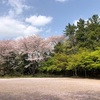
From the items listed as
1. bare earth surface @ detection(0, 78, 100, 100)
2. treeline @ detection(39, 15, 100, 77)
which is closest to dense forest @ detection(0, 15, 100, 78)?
treeline @ detection(39, 15, 100, 77)

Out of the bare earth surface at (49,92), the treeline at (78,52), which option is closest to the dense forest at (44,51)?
the treeline at (78,52)

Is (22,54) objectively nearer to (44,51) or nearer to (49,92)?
(44,51)

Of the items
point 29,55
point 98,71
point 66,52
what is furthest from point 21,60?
point 98,71

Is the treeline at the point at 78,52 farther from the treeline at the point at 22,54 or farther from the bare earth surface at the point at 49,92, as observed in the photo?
the bare earth surface at the point at 49,92

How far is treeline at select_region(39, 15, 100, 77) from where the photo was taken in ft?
105

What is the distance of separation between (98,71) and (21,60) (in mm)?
14080

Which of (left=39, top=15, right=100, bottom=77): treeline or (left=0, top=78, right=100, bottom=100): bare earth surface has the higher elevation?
(left=39, top=15, right=100, bottom=77): treeline

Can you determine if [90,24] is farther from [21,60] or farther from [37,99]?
[37,99]

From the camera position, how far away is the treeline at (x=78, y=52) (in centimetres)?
3198

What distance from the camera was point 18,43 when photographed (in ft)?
130

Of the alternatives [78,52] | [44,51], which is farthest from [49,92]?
[44,51]

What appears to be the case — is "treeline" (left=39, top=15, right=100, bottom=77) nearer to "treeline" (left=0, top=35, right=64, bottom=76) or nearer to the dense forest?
the dense forest

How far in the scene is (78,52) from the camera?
116ft

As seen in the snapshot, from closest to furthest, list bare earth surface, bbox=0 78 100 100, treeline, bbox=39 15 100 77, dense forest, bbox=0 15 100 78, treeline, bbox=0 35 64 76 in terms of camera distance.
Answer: bare earth surface, bbox=0 78 100 100
treeline, bbox=39 15 100 77
dense forest, bbox=0 15 100 78
treeline, bbox=0 35 64 76
